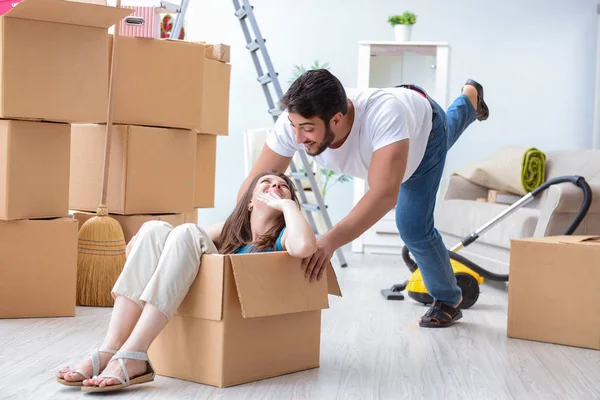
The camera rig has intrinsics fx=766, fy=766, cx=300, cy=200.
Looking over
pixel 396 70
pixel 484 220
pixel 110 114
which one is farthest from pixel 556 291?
pixel 396 70

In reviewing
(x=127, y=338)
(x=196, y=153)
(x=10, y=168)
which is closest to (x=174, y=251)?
(x=127, y=338)

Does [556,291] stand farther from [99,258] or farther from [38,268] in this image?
[38,268]

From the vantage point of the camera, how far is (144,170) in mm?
3168

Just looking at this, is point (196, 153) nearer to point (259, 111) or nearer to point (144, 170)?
point (144, 170)

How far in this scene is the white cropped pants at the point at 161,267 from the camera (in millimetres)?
1847

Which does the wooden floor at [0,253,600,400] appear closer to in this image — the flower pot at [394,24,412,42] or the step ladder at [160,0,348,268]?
the step ladder at [160,0,348,268]

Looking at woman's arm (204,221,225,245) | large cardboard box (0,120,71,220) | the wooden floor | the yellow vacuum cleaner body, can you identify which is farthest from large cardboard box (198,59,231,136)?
woman's arm (204,221,225,245)

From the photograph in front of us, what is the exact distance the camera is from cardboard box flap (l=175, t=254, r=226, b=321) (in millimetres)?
1855

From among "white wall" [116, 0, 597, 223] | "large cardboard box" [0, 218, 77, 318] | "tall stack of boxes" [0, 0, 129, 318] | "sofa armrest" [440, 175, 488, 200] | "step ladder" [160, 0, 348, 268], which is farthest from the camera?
"white wall" [116, 0, 597, 223]

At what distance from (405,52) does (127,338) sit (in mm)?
3953

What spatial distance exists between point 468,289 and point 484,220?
1098mm

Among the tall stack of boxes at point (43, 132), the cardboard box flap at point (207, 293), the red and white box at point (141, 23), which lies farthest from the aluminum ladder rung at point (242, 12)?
the cardboard box flap at point (207, 293)

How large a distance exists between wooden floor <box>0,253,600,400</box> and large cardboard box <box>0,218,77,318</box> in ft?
0.22

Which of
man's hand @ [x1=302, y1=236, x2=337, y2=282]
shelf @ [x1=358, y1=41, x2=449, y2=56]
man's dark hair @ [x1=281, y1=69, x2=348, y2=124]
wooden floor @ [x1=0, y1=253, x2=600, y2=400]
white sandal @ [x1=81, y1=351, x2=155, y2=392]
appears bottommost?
wooden floor @ [x1=0, y1=253, x2=600, y2=400]
